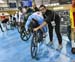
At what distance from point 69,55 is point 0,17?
9701 millimetres

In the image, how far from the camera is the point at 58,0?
12.1 m

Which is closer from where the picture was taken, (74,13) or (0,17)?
(74,13)

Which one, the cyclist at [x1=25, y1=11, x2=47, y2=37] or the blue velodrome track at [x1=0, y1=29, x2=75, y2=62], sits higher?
the cyclist at [x1=25, y1=11, x2=47, y2=37]

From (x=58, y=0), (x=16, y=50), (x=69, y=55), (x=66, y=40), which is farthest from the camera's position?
(x=58, y=0)

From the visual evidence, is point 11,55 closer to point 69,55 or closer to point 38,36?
point 38,36

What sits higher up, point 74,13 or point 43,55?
point 74,13

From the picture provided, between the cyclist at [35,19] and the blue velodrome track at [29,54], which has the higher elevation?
the cyclist at [35,19]

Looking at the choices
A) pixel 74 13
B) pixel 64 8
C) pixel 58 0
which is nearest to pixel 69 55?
pixel 74 13

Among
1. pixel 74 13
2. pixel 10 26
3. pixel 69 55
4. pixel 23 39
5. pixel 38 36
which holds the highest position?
pixel 74 13

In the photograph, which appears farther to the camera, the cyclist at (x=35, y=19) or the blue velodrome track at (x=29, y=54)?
the cyclist at (x=35, y=19)

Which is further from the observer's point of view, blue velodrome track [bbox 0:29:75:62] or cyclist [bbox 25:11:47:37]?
cyclist [bbox 25:11:47:37]

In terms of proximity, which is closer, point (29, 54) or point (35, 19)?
point (29, 54)

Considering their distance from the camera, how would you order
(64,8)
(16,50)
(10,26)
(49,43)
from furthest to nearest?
(10,26)
(64,8)
(49,43)
(16,50)

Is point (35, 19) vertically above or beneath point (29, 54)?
above
